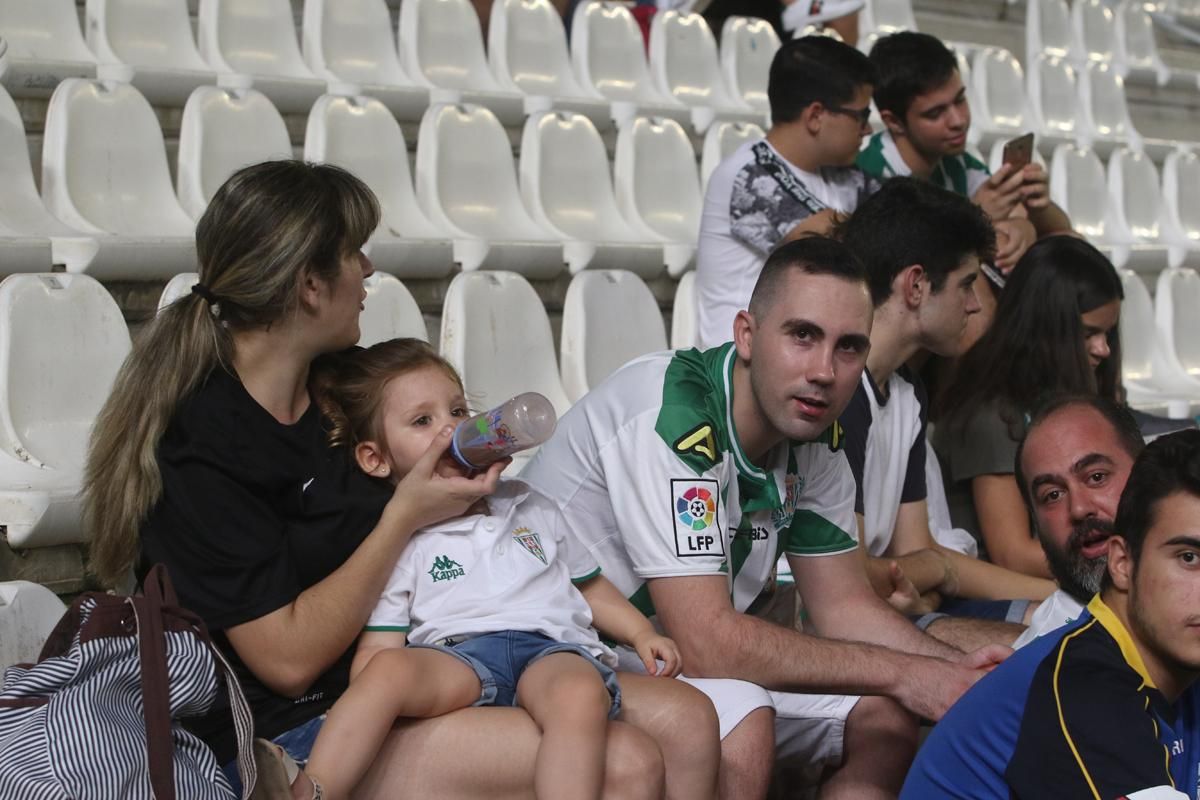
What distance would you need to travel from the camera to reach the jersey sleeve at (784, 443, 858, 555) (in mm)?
2518

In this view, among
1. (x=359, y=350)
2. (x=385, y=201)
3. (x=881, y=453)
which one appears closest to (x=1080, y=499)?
(x=881, y=453)

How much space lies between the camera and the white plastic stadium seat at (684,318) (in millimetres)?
3906

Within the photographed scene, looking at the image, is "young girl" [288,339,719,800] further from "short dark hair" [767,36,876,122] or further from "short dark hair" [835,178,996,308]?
"short dark hair" [767,36,876,122]

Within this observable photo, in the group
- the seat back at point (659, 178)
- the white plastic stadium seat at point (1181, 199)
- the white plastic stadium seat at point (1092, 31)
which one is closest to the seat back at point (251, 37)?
the seat back at point (659, 178)

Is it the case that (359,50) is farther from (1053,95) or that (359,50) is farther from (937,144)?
(1053,95)

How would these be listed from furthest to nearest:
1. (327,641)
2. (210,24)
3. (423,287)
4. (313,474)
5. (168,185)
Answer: (210,24)
(423,287)
(168,185)
(313,474)
(327,641)

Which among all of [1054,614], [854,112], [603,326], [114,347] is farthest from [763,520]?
[854,112]

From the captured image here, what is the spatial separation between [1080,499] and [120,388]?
151 cm

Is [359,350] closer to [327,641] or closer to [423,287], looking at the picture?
[327,641]

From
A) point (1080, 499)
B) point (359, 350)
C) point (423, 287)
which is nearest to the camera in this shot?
point (359, 350)

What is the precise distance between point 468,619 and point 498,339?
1.42m

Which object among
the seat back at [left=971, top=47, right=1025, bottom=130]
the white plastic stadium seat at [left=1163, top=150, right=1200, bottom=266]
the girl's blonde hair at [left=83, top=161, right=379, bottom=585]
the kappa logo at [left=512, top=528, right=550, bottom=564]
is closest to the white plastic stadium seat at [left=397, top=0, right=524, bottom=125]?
the seat back at [left=971, top=47, right=1025, bottom=130]

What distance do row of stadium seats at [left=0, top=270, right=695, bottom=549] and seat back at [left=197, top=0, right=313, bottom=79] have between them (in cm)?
123

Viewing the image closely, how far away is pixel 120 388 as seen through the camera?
2057 mm
